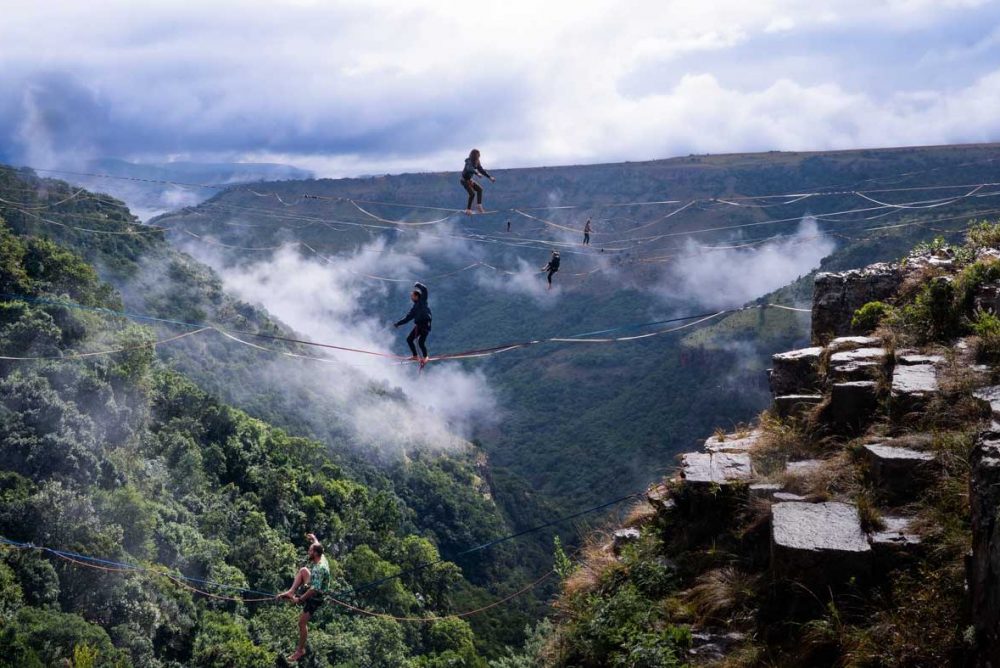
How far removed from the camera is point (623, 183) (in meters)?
161

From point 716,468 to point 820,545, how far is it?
2.84 meters

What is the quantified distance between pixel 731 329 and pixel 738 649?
8559 centimetres

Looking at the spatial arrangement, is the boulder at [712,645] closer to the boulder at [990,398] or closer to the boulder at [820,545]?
the boulder at [820,545]

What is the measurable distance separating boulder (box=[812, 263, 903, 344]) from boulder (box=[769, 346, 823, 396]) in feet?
9.89

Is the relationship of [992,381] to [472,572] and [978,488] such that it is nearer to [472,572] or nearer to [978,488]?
[978,488]

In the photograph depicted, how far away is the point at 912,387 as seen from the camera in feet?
34.8

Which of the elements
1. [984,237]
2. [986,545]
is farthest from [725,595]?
[984,237]

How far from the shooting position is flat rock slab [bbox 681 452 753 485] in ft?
35.9

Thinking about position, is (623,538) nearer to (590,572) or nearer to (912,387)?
(590,572)

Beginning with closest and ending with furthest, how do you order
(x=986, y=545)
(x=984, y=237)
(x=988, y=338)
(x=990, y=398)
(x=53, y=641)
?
1. (x=986, y=545)
2. (x=990, y=398)
3. (x=988, y=338)
4. (x=984, y=237)
5. (x=53, y=641)

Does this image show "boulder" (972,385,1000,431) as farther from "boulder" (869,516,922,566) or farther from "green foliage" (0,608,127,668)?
"green foliage" (0,608,127,668)

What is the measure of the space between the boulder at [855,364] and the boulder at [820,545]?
3165 mm

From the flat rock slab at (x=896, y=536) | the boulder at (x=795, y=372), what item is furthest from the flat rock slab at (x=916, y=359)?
the flat rock slab at (x=896, y=536)

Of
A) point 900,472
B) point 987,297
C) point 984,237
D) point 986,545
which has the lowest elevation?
point 900,472
